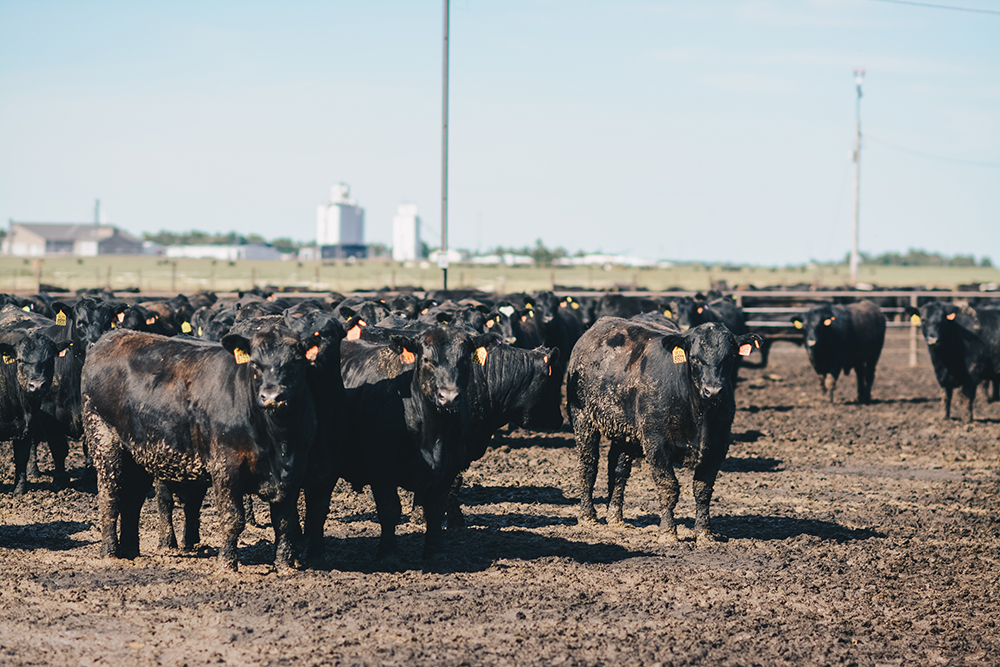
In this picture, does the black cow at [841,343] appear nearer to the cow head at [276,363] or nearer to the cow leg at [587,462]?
the cow leg at [587,462]

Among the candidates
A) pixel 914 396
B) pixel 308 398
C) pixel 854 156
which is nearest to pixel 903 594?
pixel 308 398

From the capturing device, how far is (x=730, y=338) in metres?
8.31

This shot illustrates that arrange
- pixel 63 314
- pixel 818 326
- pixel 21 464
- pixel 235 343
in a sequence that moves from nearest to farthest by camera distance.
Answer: pixel 235 343, pixel 21 464, pixel 63 314, pixel 818 326

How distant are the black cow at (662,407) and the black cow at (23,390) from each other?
17.5ft

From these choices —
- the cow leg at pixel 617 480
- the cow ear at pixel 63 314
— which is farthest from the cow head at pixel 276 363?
the cow ear at pixel 63 314

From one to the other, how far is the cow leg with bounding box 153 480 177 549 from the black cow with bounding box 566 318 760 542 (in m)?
3.52

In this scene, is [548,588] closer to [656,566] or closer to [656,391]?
[656,566]

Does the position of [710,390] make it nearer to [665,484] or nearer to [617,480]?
[665,484]

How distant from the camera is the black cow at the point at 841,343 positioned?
18594mm

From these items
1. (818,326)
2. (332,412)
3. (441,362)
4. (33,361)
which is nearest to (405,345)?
(441,362)

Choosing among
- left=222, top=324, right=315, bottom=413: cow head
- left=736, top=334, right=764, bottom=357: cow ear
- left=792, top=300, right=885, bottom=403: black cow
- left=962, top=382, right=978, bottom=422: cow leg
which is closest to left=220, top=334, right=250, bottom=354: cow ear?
left=222, top=324, right=315, bottom=413: cow head

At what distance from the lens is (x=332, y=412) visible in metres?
7.36

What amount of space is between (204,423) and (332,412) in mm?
890

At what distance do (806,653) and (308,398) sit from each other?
3.55 m
